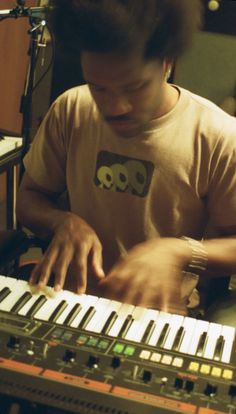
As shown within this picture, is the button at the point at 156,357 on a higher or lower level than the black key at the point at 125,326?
higher

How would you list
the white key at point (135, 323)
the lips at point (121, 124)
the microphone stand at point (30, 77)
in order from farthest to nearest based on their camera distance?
the microphone stand at point (30, 77) → the lips at point (121, 124) → the white key at point (135, 323)

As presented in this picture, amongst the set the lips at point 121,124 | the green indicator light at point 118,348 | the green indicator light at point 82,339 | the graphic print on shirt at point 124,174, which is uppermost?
the lips at point 121,124

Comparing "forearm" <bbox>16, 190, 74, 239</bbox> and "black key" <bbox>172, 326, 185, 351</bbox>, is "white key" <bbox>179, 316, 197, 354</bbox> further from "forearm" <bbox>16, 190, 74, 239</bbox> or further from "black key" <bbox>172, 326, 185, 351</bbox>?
"forearm" <bbox>16, 190, 74, 239</bbox>

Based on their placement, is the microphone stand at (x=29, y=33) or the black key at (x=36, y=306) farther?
the microphone stand at (x=29, y=33)

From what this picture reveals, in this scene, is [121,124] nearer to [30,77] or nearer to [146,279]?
[146,279]

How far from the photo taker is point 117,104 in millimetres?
1271

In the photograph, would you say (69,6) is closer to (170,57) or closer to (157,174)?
(170,57)

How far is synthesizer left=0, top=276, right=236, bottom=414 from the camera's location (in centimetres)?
90

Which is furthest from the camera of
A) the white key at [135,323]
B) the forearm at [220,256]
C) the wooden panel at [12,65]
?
the wooden panel at [12,65]

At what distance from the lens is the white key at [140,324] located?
1108mm

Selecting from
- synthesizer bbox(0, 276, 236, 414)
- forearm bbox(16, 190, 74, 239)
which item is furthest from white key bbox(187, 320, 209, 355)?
forearm bbox(16, 190, 74, 239)

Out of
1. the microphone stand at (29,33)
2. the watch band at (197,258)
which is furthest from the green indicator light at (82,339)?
the microphone stand at (29,33)

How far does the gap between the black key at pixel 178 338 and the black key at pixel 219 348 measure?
6 cm

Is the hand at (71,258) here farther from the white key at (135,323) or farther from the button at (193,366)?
the button at (193,366)
